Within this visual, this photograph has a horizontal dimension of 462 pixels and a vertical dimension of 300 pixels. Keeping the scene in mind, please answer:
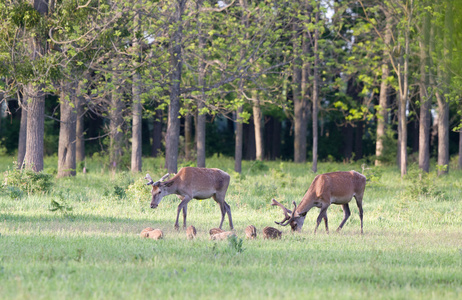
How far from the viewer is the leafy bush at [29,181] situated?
57.3ft

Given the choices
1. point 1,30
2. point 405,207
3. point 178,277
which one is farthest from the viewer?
point 1,30

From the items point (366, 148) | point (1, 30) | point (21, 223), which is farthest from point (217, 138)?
point (21, 223)

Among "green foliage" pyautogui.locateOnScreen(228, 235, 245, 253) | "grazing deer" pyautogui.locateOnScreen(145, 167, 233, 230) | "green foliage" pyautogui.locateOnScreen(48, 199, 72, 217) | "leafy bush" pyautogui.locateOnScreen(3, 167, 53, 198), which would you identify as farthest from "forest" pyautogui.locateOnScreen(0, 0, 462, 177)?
"green foliage" pyautogui.locateOnScreen(228, 235, 245, 253)

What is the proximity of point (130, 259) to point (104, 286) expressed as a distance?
1.68 meters

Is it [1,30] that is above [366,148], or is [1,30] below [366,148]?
above

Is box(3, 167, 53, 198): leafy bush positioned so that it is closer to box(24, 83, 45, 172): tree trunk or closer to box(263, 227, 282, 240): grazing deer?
box(24, 83, 45, 172): tree trunk

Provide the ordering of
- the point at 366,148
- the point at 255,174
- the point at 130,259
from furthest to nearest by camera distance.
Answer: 1. the point at 366,148
2. the point at 255,174
3. the point at 130,259

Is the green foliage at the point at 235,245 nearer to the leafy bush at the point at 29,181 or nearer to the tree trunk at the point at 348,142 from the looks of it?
the leafy bush at the point at 29,181

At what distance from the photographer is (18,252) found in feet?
28.8

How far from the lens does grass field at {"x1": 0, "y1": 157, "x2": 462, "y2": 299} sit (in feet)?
22.0

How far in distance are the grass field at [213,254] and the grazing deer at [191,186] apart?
→ 26.0 inches

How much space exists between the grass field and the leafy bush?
764mm

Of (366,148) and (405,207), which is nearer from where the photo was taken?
(405,207)

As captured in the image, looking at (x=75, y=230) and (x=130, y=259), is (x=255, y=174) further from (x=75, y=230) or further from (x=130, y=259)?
(x=130, y=259)
